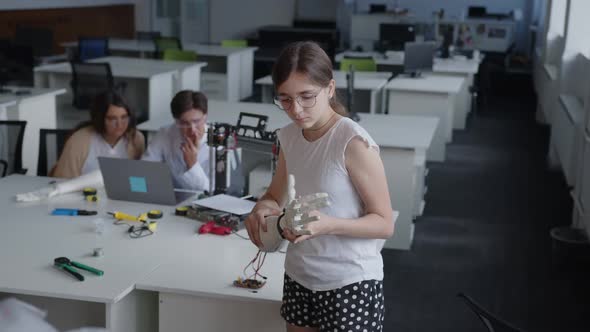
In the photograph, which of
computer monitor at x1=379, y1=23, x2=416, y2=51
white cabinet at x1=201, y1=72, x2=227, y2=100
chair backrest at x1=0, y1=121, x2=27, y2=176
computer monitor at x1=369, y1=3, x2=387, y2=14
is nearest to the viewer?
chair backrest at x1=0, y1=121, x2=27, y2=176

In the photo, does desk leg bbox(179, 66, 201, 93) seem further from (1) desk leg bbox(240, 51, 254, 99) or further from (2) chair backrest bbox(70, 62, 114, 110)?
(1) desk leg bbox(240, 51, 254, 99)

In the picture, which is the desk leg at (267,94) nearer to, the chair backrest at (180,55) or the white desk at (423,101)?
the white desk at (423,101)

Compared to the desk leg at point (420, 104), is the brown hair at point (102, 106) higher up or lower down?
higher up

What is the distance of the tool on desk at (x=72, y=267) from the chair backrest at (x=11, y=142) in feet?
6.60

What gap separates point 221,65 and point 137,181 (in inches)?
282

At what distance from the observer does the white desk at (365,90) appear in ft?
23.0

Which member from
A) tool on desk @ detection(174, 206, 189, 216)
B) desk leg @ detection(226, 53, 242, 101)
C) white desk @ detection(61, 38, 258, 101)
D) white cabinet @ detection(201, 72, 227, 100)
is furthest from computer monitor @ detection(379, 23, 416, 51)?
tool on desk @ detection(174, 206, 189, 216)

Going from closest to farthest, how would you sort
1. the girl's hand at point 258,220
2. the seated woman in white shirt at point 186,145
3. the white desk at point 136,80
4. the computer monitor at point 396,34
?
the girl's hand at point 258,220
the seated woman in white shirt at point 186,145
the white desk at point 136,80
the computer monitor at point 396,34

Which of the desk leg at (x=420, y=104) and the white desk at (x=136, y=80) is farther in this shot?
the white desk at (x=136, y=80)

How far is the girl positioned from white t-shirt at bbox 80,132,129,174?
1973 millimetres

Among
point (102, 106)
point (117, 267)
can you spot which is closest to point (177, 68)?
point (102, 106)

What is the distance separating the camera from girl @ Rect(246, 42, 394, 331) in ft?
6.51

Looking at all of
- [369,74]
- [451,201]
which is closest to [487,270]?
[451,201]

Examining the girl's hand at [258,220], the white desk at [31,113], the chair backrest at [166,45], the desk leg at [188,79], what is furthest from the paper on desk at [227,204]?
the chair backrest at [166,45]
